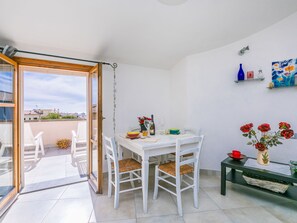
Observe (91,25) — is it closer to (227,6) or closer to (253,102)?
(227,6)

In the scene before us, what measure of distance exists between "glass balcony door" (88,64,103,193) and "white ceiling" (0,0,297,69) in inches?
20.0

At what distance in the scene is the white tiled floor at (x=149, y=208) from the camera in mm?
1662

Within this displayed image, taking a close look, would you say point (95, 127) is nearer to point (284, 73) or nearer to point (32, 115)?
point (284, 73)

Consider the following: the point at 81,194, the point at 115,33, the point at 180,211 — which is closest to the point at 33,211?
the point at 81,194

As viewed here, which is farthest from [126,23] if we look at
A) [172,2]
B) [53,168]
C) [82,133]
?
[53,168]

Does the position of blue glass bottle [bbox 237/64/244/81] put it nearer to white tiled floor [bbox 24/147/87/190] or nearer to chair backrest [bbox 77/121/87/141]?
white tiled floor [bbox 24/147/87/190]

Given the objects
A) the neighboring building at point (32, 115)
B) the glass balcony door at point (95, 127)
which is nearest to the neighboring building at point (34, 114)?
the neighboring building at point (32, 115)

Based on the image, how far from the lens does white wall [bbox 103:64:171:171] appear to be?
281 centimetres

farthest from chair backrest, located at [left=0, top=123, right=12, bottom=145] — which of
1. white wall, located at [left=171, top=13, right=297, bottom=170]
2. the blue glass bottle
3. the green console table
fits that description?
the blue glass bottle

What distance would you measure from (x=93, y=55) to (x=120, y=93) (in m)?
0.83

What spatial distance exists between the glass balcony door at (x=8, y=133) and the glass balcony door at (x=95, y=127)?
3.39 feet

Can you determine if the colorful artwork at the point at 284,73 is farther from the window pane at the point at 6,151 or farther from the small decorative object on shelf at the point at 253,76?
the window pane at the point at 6,151

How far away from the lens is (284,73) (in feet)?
7.03

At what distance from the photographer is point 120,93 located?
115 inches
